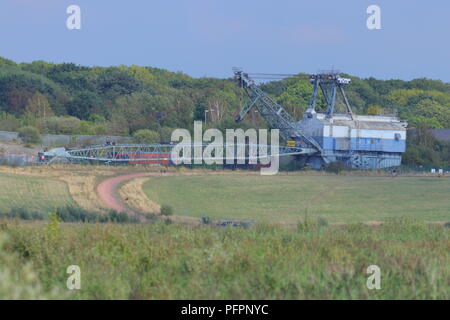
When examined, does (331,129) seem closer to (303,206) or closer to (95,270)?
(303,206)

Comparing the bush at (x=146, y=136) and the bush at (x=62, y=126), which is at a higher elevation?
the bush at (x=62, y=126)

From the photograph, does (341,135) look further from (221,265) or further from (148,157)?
(221,265)

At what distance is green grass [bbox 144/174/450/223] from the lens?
3136cm

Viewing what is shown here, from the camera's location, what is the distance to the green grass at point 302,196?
31.4 m

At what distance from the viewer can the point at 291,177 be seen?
151 feet

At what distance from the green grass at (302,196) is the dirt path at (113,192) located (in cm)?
164

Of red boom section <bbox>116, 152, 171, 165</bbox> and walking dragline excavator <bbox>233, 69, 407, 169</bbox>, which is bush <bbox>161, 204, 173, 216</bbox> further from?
walking dragline excavator <bbox>233, 69, 407, 169</bbox>

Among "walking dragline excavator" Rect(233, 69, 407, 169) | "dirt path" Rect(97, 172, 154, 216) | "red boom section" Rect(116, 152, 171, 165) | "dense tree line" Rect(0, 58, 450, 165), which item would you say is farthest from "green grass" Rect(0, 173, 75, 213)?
"walking dragline excavator" Rect(233, 69, 407, 169)

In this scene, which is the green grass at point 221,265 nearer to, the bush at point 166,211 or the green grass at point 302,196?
the bush at point 166,211

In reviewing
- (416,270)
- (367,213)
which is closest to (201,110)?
(367,213)

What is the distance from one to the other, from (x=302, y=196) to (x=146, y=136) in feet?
68.4

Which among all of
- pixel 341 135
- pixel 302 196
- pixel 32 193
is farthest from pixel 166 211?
pixel 341 135

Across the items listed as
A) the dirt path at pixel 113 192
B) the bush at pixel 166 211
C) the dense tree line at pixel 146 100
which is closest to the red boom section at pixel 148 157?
the dirt path at pixel 113 192

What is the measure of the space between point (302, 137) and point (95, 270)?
42467 millimetres
